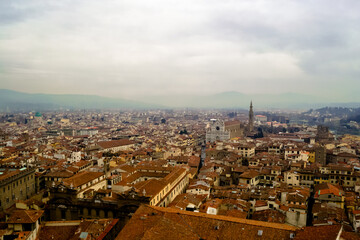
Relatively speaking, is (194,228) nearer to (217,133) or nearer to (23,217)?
(23,217)

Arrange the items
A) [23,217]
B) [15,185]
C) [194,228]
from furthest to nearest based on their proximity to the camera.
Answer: [15,185] → [23,217] → [194,228]

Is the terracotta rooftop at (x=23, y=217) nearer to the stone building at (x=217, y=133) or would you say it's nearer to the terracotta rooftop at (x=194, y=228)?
the terracotta rooftop at (x=194, y=228)

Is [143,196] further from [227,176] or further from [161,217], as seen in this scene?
[227,176]

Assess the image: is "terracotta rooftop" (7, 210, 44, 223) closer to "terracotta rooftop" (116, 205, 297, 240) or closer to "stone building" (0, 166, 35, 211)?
"terracotta rooftop" (116, 205, 297, 240)

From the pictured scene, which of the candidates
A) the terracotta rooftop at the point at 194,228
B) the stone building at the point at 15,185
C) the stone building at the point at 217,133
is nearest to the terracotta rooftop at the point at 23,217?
the terracotta rooftop at the point at 194,228

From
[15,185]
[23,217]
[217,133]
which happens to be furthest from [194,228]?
[217,133]

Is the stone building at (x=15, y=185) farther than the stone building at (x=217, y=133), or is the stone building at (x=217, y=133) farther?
the stone building at (x=217, y=133)

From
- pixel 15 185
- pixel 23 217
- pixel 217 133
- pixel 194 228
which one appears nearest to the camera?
pixel 194 228

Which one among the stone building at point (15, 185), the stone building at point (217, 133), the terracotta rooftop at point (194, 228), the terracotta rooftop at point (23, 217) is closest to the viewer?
the terracotta rooftop at point (194, 228)

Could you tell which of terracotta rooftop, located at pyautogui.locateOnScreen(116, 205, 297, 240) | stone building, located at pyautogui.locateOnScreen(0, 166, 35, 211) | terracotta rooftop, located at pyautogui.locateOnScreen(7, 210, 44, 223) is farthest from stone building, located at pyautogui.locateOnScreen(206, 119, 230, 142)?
terracotta rooftop, located at pyautogui.locateOnScreen(7, 210, 44, 223)

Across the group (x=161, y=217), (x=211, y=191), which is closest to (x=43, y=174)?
(x=211, y=191)

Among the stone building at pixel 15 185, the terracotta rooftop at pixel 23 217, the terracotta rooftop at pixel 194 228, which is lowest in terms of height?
the stone building at pixel 15 185
